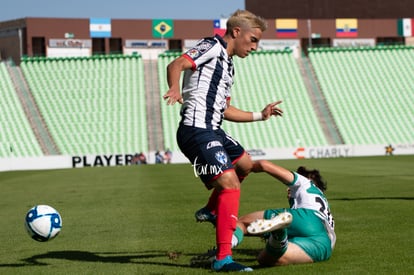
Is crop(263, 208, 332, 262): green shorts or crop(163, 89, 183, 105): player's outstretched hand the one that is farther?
crop(263, 208, 332, 262): green shorts

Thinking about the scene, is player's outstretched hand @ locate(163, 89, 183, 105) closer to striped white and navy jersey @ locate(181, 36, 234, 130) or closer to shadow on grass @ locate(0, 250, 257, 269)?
striped white and navy jersey @ locate(181, 36, 234, 130)

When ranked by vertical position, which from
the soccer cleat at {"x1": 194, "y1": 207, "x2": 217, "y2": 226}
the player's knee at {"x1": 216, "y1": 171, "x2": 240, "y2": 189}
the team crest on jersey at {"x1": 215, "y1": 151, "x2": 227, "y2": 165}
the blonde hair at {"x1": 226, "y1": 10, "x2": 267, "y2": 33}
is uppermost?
the blonde hair at {"x1": 226, "y1": 10, "x2": 267, "y2": 33}

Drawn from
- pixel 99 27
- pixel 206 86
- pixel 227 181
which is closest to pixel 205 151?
pixel 227 181

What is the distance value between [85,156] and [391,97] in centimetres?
2677

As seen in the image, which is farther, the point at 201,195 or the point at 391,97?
the point at 391,97

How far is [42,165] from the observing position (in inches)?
1845

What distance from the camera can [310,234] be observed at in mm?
7914

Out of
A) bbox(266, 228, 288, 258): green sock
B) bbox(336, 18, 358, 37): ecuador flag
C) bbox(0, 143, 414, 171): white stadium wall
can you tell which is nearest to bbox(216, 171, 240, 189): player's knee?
bbox(266, 228, 288, 258): green sock

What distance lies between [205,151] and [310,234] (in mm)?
1525

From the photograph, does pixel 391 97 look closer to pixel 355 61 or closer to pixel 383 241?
pixel 355 61

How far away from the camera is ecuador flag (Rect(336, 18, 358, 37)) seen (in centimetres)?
7456

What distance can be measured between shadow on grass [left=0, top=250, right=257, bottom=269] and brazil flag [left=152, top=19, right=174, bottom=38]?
60.8m

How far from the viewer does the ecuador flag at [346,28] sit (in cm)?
7456

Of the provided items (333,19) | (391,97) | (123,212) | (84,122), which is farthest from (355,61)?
(123,212)
